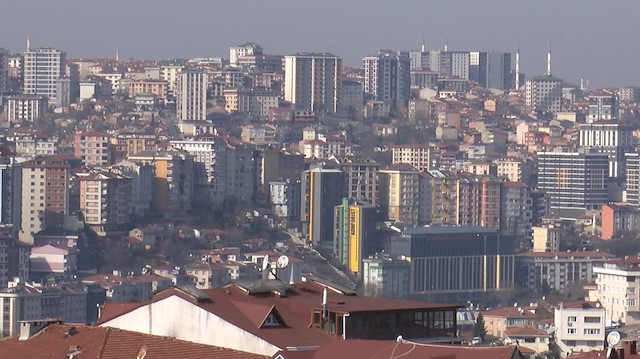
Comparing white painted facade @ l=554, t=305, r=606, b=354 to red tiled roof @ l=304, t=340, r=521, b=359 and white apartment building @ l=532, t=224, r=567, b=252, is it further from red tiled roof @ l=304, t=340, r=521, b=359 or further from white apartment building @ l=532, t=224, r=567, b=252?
white apartment building @ l=532, t=224, r=567, b=252

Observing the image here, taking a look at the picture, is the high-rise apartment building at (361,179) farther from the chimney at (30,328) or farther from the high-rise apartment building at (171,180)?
the chimney at (30,328)

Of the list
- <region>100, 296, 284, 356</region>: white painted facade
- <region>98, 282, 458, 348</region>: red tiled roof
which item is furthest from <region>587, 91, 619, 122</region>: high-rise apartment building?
<region>100, 296, 284, 356</region>: white painted facade

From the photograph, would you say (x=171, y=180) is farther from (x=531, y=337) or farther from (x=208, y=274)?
(x=531, y=337)

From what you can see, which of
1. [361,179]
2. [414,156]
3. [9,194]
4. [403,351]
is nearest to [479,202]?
[361,179]

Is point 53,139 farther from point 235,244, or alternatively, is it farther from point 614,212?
point 614,212

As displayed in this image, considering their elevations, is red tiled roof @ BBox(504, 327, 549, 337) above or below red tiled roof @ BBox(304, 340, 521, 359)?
below

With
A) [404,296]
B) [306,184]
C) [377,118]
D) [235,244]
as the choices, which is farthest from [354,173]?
[377,118]
